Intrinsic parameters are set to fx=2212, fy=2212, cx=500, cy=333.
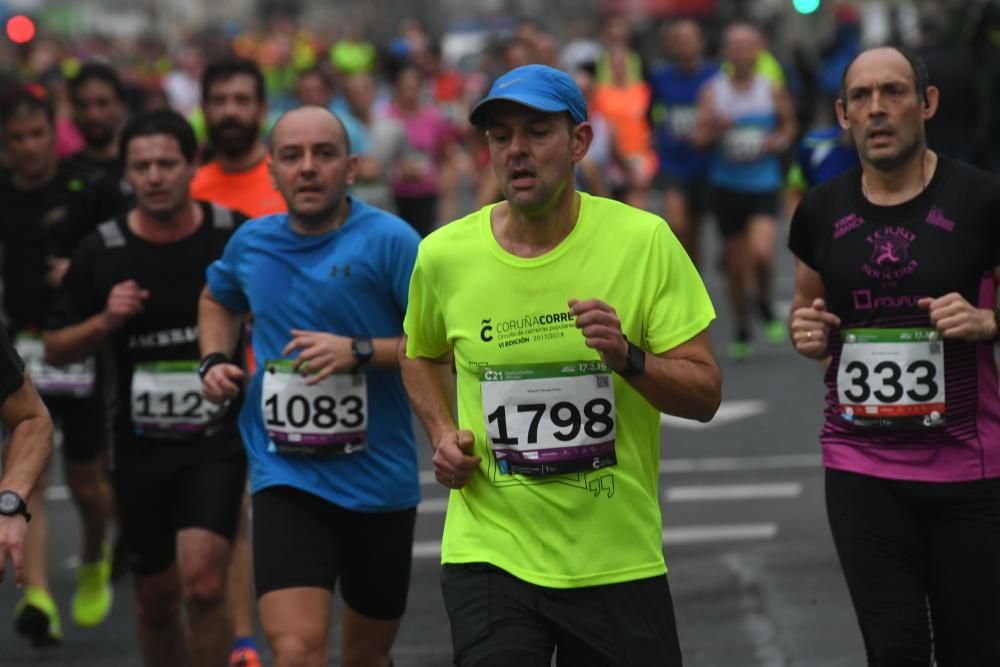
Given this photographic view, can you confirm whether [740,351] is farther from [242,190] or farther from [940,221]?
[940,221]

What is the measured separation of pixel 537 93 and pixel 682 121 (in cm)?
1182

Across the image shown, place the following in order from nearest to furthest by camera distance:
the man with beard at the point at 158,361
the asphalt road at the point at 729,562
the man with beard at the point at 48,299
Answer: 1. the man with beard at the point at 158,361
2. the asphalt road at the point at 729,562
3. the man with beard at the point at 48,299

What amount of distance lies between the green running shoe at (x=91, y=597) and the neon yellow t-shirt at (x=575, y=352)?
4175 millimetres

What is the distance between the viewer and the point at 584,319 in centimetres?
500

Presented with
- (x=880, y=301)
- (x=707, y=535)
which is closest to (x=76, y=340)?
(x=880, y=301)

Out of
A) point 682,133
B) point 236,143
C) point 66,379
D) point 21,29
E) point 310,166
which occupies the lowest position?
point 66,379

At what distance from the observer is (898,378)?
19.9 feet

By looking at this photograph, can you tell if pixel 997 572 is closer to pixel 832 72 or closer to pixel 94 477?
pixel 94 477

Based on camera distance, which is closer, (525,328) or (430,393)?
(525,328)

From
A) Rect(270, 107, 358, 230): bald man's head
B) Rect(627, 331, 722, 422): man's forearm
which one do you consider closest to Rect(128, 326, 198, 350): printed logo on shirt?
Rect(270, 107, 358, 230): bald man's head

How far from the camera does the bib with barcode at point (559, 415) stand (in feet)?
17.6

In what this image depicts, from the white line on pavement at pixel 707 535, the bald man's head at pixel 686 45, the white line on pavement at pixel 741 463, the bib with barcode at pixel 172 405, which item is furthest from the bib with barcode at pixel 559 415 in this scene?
the bald man's head at pixel 686 45

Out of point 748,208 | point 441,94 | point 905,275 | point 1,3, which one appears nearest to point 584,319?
point 905,275

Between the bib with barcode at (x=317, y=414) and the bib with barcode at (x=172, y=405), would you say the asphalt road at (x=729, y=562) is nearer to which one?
the bib with barcode at (x=172, y=405)
